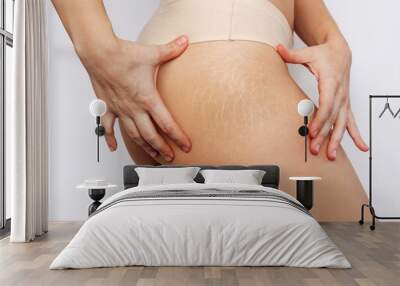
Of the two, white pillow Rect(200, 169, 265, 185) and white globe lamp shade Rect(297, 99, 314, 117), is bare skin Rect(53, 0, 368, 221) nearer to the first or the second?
white globe lamp shade Rect(297, 99, 314, 117)

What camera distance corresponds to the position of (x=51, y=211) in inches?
220

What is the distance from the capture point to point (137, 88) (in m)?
4.70

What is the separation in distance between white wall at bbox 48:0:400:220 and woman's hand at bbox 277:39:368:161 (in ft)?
0.37

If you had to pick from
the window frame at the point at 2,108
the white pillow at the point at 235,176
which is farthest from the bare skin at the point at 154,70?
the window frame at the point at 2,108

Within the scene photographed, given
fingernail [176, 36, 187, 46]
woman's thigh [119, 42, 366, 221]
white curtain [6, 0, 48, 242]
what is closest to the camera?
white curtain [6, 0, 48, 242]

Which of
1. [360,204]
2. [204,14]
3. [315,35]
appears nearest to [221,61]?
[204,14]

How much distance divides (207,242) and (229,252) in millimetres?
138

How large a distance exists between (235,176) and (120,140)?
115 cm

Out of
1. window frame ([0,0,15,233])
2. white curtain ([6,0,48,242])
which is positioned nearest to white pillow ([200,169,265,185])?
white curtain ([6,0,48,242])

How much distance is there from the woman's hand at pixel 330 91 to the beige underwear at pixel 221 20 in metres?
0.27

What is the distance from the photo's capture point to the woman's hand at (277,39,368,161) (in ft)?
16.3

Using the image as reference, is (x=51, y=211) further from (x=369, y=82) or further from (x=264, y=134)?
(x=369, y=82)

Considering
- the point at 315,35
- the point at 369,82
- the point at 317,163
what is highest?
the point at 315,35

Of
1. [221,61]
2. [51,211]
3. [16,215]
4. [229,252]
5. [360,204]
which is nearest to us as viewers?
[229,252]
